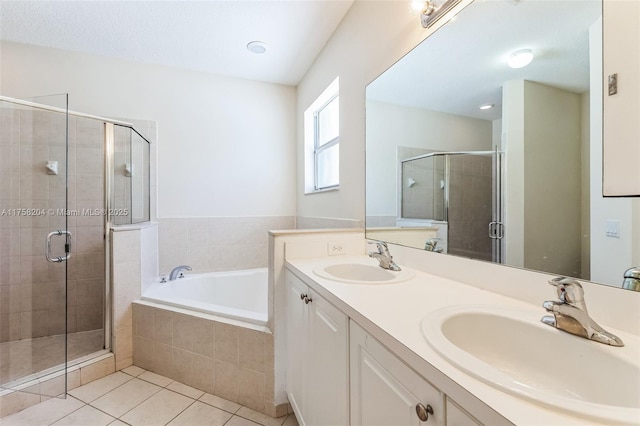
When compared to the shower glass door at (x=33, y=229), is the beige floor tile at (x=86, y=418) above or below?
below

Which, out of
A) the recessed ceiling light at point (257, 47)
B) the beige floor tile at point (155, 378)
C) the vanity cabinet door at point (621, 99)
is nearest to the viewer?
the vanity cabinet door at point (621, 99)

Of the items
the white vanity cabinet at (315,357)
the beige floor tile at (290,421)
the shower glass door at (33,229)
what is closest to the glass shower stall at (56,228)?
the shower glass door at (33,229)

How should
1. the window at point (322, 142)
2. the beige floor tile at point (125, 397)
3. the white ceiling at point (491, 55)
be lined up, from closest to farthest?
the white ceiling at point (491, 55)
the beige floor tile at point (125, 397)
the window at point (322, 142)

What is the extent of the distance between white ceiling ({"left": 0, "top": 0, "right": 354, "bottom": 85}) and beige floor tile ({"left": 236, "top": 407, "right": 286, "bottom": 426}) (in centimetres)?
257

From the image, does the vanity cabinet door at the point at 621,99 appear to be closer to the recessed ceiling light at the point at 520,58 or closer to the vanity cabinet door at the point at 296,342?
the recessed ceiling light at the point at 520,58

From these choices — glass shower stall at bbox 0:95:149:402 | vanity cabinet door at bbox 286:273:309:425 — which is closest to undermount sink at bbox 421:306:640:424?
vanity cabinet door at bbox 286:273:309:425

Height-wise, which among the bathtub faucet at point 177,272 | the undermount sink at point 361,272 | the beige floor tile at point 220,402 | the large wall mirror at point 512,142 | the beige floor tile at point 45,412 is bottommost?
the beige floor tile at point 220,402

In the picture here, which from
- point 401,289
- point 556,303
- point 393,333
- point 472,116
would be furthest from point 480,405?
point 472,116

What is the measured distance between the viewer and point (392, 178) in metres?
1.56

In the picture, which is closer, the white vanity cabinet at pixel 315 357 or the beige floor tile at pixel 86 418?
the white vanity cabinet at pixel 315 357

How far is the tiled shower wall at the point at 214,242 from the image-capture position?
2.57 metres

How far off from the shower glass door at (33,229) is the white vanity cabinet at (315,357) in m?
1.66

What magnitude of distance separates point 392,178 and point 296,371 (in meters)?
1.14

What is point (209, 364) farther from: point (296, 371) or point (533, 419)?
point (533, 419)
